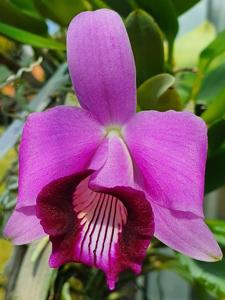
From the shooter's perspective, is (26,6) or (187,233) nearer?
(187,233)

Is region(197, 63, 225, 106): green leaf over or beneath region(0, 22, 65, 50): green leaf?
beneath

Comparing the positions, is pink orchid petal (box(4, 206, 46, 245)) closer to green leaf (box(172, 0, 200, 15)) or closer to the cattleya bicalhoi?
the cattleya bicalhoi

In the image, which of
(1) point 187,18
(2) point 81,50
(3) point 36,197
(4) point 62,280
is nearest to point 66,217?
(3) point 36,197

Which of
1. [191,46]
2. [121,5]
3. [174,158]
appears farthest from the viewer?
[191,46]

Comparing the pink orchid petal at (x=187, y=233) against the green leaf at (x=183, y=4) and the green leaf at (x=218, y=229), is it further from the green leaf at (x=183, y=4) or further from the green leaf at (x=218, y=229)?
the green leaf at (x=183, y=4)

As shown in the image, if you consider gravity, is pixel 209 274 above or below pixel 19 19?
below

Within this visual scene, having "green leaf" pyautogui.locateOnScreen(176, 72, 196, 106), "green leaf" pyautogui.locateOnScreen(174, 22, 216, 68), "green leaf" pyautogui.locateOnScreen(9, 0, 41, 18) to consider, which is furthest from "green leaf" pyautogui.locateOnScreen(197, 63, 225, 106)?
"green leaf" pyautogui.locateOnScreen(9, 0, 41, 18)

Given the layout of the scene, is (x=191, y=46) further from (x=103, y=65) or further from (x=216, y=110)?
(x=103, y=65)

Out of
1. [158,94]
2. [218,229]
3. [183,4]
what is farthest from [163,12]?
[218,229]
